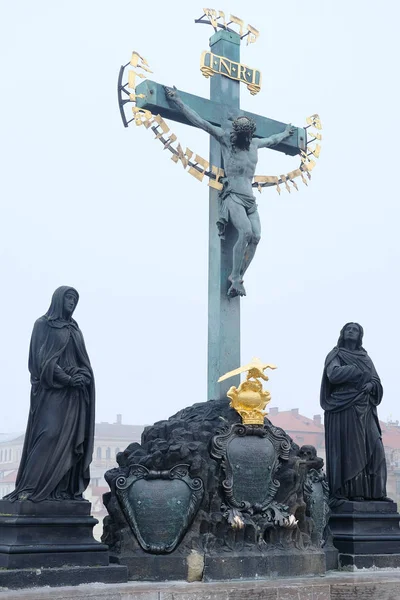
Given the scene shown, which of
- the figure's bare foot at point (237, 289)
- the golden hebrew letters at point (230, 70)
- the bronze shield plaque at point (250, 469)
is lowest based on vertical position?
the bronze shield plaque at point (250, 469)

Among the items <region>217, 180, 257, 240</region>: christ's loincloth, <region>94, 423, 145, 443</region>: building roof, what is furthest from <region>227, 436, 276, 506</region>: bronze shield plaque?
<region>94, 423, 145, 443</region>: building roof

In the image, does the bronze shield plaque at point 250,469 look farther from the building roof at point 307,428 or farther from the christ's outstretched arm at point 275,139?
the building roof at point 307,428

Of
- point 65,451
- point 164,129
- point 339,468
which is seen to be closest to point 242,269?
point 164,129

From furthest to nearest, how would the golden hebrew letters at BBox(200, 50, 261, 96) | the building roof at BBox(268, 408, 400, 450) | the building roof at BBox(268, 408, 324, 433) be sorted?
the building roof at BBox(268, 408, 324, 433) → the building roof at BBox(268, 408, 400, 450) → the golden hebrew letters at BBox(200, 50, 261, 96)

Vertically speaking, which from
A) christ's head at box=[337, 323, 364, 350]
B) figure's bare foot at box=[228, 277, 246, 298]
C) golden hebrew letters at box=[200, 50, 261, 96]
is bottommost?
christ's head at box=[337, 323, 364, 350]

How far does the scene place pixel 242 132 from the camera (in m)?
11.9

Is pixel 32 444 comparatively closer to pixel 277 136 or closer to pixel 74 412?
pixel 74 412

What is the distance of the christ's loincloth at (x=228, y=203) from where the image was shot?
11945 mm

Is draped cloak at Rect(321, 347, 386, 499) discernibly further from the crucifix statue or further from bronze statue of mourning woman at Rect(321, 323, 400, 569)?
the crucifix statue

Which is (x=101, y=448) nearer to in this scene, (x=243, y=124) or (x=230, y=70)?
(x=230, y=70)

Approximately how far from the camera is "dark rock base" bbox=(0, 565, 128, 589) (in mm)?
8664

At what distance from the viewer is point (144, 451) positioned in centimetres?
1051

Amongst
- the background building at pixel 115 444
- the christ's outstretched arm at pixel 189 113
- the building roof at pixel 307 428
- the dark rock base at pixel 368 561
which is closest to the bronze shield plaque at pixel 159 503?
the dark rock base at pixel 368 561

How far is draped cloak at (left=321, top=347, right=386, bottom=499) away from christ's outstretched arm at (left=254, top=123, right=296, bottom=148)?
299cm
